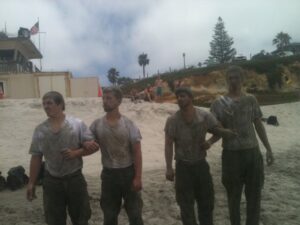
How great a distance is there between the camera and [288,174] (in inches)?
358

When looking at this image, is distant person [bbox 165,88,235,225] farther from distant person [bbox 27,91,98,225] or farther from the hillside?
the hillside

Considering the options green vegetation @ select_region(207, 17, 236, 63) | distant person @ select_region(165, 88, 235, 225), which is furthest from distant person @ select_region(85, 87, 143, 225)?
green vegetation @ select_region(207, 17, 236, 63)

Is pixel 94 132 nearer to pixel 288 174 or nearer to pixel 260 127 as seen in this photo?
pixel 260 127

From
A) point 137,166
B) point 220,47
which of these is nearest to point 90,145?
point 137,166

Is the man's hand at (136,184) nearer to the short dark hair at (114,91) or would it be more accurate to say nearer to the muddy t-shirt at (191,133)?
the muddy t-shirt at (191,133)

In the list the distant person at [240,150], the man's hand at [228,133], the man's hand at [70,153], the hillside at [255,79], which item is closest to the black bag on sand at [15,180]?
the man's hand at [70,153]

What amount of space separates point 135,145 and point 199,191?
2.93ft

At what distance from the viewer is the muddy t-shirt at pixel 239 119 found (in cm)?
482

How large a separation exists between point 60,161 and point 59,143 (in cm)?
18

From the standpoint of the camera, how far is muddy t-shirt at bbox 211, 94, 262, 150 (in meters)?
4.82

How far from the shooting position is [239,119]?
15.9 feet

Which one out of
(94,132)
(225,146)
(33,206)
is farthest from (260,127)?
(33,206)

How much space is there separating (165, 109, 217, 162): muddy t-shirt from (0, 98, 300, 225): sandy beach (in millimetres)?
1535

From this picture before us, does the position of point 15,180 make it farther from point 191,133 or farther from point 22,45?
point 22,45
